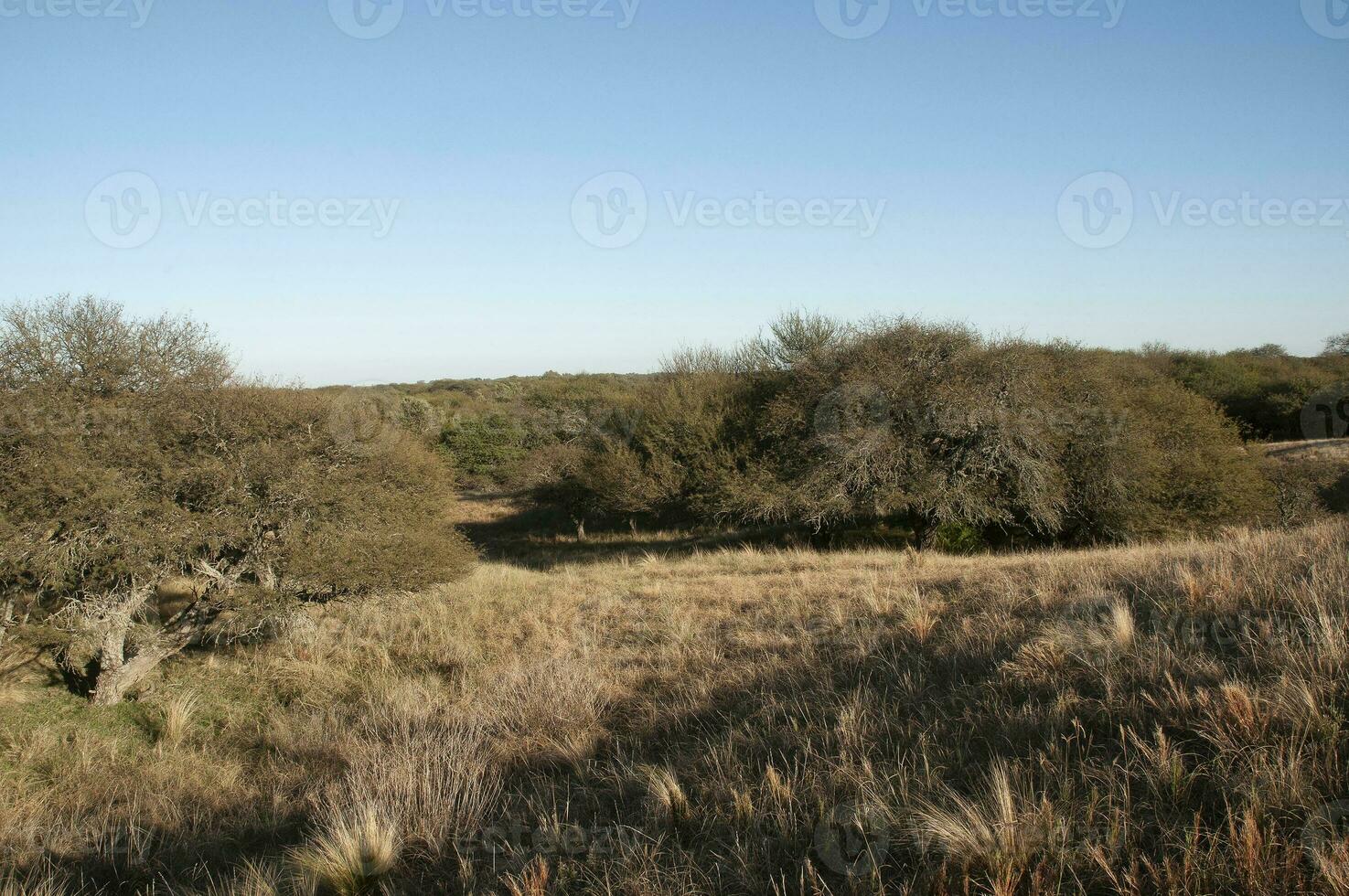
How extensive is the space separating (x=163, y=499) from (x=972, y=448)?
18.5 meters

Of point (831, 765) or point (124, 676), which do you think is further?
point (124, 676)

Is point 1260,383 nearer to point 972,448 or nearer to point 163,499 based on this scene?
point 972,448

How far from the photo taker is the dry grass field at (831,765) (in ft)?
9.68

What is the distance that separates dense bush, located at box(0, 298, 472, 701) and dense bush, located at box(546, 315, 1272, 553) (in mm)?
11180

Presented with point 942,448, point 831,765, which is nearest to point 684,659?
point 831,765

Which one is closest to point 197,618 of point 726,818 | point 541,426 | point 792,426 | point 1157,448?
point 726,818

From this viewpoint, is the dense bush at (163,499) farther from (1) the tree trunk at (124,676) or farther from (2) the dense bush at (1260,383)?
(2) the dense bush at (1260,383)

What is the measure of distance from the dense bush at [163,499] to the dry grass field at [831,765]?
279 cm

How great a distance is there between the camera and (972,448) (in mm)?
20172

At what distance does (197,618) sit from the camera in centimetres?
1260

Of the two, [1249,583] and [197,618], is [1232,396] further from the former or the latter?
[197,618]

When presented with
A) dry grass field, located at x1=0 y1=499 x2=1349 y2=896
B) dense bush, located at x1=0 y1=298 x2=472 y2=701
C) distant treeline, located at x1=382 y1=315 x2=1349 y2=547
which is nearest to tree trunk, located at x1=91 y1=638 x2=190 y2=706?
dense bush, located at x1=0 y1=298 x2=472 y2=701

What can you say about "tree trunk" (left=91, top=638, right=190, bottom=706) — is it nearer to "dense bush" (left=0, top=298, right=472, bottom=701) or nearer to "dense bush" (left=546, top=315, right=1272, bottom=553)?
"dense bush" (left=0, top=298, right=472, bottom=701)

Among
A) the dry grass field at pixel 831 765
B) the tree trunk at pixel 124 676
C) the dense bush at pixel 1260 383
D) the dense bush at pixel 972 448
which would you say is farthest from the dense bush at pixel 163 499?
the dense bush at pixel 1260 383
